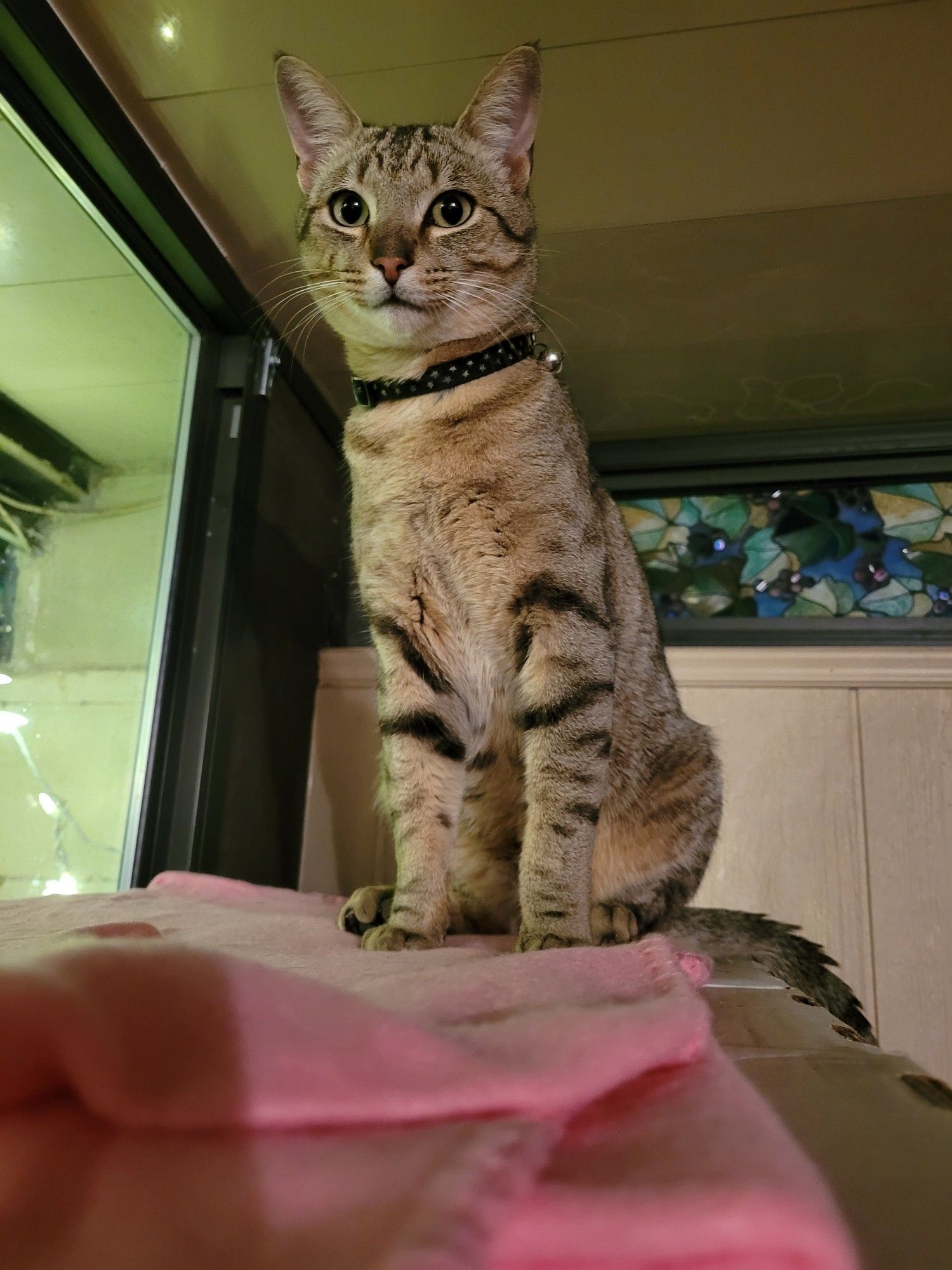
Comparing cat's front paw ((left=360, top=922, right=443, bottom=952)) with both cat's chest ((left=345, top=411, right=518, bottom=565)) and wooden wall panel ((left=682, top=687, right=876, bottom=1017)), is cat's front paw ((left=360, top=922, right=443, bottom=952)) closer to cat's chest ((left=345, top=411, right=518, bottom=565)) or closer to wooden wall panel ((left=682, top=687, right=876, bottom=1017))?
cat's chest ((left=345, top=411, right=518, bottom=565))

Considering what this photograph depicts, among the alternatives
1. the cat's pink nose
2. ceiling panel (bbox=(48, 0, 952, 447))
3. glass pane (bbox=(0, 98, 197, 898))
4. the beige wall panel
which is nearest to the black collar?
the cat's pink nose

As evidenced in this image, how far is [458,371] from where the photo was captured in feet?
3.45

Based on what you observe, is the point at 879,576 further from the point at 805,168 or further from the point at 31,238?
the point at 31,238

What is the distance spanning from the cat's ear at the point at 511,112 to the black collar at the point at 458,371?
0.85 ft

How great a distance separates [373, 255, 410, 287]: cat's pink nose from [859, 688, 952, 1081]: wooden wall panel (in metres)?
1.26

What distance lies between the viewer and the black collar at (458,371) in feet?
3.45

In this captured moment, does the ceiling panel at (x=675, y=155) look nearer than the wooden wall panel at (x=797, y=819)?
Yes

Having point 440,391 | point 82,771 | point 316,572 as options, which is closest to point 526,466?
point 440,391

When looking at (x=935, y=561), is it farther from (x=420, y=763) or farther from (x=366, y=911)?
(x=366, y=911)

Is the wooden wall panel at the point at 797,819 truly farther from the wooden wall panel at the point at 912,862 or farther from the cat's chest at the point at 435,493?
the cat's chest at the point at 435,493

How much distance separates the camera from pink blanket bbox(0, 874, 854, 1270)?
24 centimetres

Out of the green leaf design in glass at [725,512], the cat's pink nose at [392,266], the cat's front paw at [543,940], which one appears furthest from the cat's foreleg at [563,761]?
the green leaf design in glass at [725,512]

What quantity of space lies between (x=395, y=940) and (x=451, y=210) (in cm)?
93

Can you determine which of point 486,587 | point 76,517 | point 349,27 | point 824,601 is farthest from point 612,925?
point 349,27
